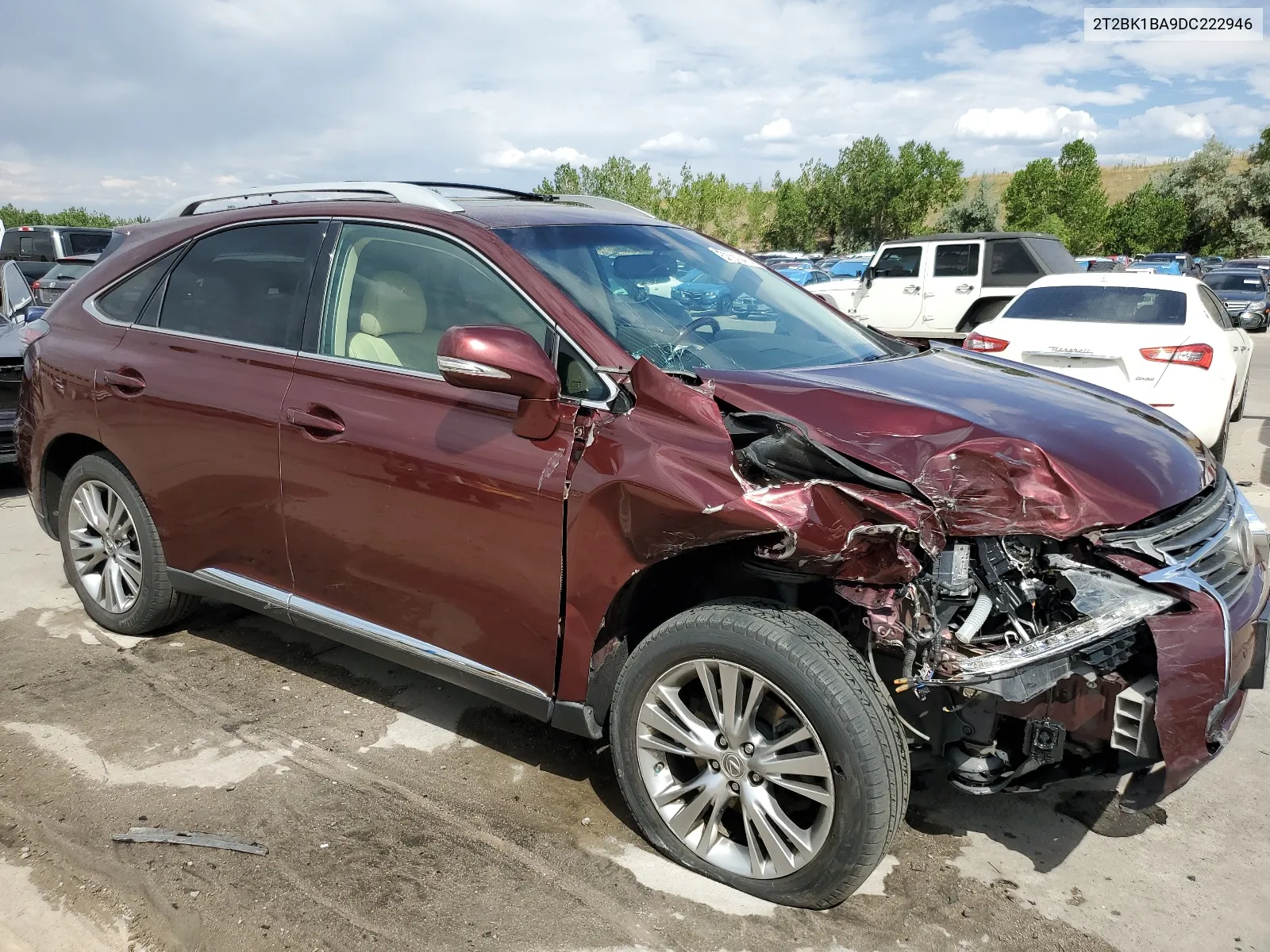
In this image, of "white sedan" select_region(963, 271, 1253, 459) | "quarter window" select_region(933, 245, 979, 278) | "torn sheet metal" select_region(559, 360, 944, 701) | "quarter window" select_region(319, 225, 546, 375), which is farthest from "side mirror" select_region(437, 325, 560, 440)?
"quarter window" select_region(933, 245, 979, 278)

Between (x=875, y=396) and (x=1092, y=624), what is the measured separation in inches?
32.7

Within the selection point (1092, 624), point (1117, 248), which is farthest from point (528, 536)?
point (1117, 248)

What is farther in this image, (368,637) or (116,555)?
(116,555)

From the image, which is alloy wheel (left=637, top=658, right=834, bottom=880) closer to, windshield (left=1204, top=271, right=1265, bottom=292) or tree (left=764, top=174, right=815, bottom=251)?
windshield (left=1204, top=271, right=1265, bottom=292)

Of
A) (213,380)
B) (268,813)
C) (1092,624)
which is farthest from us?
(213,380)

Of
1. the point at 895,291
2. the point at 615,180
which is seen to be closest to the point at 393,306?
the point at 895,291

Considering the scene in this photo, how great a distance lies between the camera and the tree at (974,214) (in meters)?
58.1

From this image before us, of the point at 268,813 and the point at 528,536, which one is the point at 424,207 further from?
the point at 268,813

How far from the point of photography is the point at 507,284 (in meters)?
3.05

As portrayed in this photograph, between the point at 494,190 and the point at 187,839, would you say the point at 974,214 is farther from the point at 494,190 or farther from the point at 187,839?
the point at 187,839

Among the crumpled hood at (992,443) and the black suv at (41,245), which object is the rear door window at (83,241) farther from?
the crumpled hood at (992,443)

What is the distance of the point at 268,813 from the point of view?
3070mm

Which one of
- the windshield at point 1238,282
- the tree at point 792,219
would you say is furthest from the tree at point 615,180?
the windshield at point 1238,282

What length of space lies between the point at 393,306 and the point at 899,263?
12.3 m
